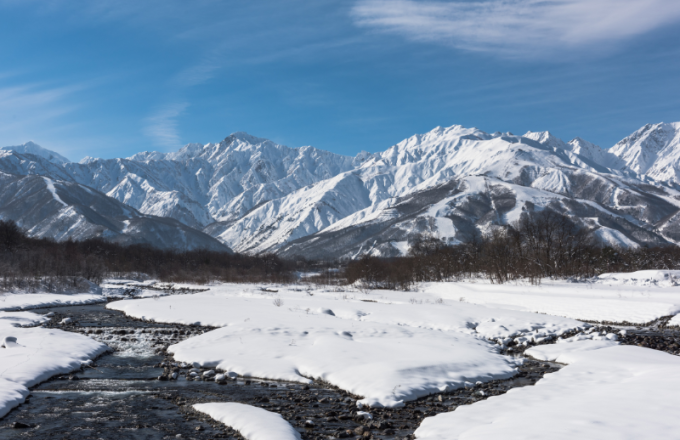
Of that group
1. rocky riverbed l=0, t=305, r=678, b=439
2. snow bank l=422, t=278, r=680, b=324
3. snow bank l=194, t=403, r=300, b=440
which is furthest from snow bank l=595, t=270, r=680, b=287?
snow bank l=194, t=403, r=300, b=440

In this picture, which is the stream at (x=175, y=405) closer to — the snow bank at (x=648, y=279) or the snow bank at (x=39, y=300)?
the snow bank at (x=39, y=300)

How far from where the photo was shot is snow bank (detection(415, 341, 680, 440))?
32.7 feet

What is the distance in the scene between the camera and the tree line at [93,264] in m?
67.4

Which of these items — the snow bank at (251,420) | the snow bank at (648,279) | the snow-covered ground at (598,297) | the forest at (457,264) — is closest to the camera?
the snow bank at (251,420)

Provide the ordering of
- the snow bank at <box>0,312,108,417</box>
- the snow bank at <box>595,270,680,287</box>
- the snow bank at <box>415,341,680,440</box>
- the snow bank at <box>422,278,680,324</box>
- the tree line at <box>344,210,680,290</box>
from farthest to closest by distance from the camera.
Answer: the tree line at <box>344,210,680,290</box>, the snow bank at <box>595,270,680,287</box>, the snow bank at <box>422,278,680,324</box>, the snow bank at <box>0,312,108,417</box>, the snow bank at <box>415,341,680,440</box>

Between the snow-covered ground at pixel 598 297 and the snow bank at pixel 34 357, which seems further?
Result: the snow-covered ground at pixel 598 297

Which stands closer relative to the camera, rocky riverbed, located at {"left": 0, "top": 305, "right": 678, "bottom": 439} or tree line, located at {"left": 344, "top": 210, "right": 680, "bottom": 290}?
rocky riverbed, located at {"left": 0, "top": 305, "right": 678, "bottom": 439}

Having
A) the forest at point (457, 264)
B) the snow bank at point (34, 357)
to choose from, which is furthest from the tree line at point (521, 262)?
the snow bank at point (34, 357)

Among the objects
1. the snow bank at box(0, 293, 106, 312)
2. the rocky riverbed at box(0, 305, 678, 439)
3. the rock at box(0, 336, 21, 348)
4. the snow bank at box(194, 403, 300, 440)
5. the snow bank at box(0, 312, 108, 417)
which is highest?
the rock at box(0, 336, 21, 348)

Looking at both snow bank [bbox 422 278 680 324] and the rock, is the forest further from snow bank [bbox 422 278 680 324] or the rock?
the rock

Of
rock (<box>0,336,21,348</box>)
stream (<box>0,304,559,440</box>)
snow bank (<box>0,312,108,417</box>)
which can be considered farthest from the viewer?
rock (<box>0,336,21,348</box>)

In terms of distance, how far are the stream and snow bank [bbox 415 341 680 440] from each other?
3.94 feet

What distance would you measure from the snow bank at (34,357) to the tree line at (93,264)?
42.6 m

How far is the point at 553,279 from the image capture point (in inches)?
2393
